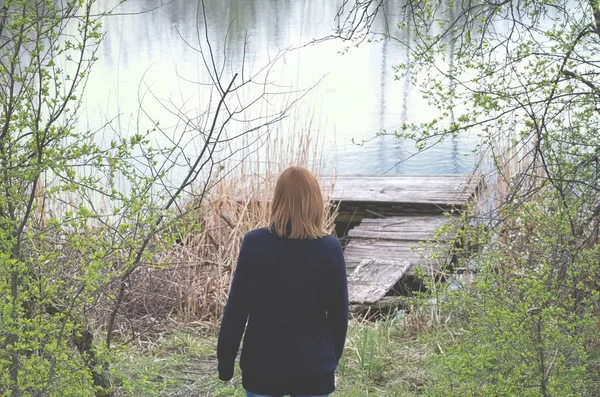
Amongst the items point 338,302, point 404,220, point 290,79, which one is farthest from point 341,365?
point 290,79

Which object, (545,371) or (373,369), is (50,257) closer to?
(545,371)

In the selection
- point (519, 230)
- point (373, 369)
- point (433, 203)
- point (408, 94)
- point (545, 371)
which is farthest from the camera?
point (408, 94)

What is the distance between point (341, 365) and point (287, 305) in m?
2.13

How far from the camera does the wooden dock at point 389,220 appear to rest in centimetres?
678

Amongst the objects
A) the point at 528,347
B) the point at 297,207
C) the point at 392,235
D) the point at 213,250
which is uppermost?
the point at 297,207

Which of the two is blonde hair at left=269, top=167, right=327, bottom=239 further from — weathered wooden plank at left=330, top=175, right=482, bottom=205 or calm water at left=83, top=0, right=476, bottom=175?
calm water at left=83, top=0, right=476, bottom=175

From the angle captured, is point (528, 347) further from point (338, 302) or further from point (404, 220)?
point (404, 220)

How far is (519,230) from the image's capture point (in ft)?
18.1

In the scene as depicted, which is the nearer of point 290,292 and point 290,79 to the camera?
point 290,292

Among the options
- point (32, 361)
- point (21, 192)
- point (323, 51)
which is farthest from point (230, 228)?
point (323, 51)

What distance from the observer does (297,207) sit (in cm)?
269

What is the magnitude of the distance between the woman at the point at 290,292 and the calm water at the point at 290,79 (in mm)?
6111

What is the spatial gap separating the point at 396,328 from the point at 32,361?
3.50 meters

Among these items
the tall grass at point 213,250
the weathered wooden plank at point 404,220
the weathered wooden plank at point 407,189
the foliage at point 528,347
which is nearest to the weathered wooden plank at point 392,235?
the weathered wooden plank at point 404,220
